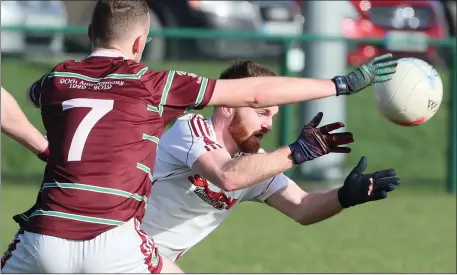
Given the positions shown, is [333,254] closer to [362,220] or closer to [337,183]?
[362,220]

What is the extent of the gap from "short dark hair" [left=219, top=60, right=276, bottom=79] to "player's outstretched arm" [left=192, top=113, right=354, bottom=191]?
23.3 inches

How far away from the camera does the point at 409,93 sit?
5387 mm

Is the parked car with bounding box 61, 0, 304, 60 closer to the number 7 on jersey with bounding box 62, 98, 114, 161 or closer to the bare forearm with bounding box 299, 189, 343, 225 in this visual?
the bare forearm with bounding box 299, 189, 343, 225

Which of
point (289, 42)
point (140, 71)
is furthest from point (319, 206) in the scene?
point (289, 42)

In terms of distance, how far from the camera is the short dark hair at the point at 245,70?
17.7ft

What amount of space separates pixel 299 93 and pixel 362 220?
17.9ft

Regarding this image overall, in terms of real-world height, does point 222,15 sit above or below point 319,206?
below

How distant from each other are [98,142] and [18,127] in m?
0.48

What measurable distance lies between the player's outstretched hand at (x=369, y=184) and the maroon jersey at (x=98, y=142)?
3.53ft

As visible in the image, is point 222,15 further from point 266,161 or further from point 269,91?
point 269,91

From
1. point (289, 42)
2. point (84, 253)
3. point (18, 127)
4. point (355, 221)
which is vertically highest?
point (18, 127)

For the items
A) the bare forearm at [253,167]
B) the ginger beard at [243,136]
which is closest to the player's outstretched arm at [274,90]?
the bare forearm at [253,167]

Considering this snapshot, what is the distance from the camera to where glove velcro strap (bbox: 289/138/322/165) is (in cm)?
476

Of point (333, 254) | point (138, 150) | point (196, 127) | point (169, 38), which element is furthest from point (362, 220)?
point (138, 150)
